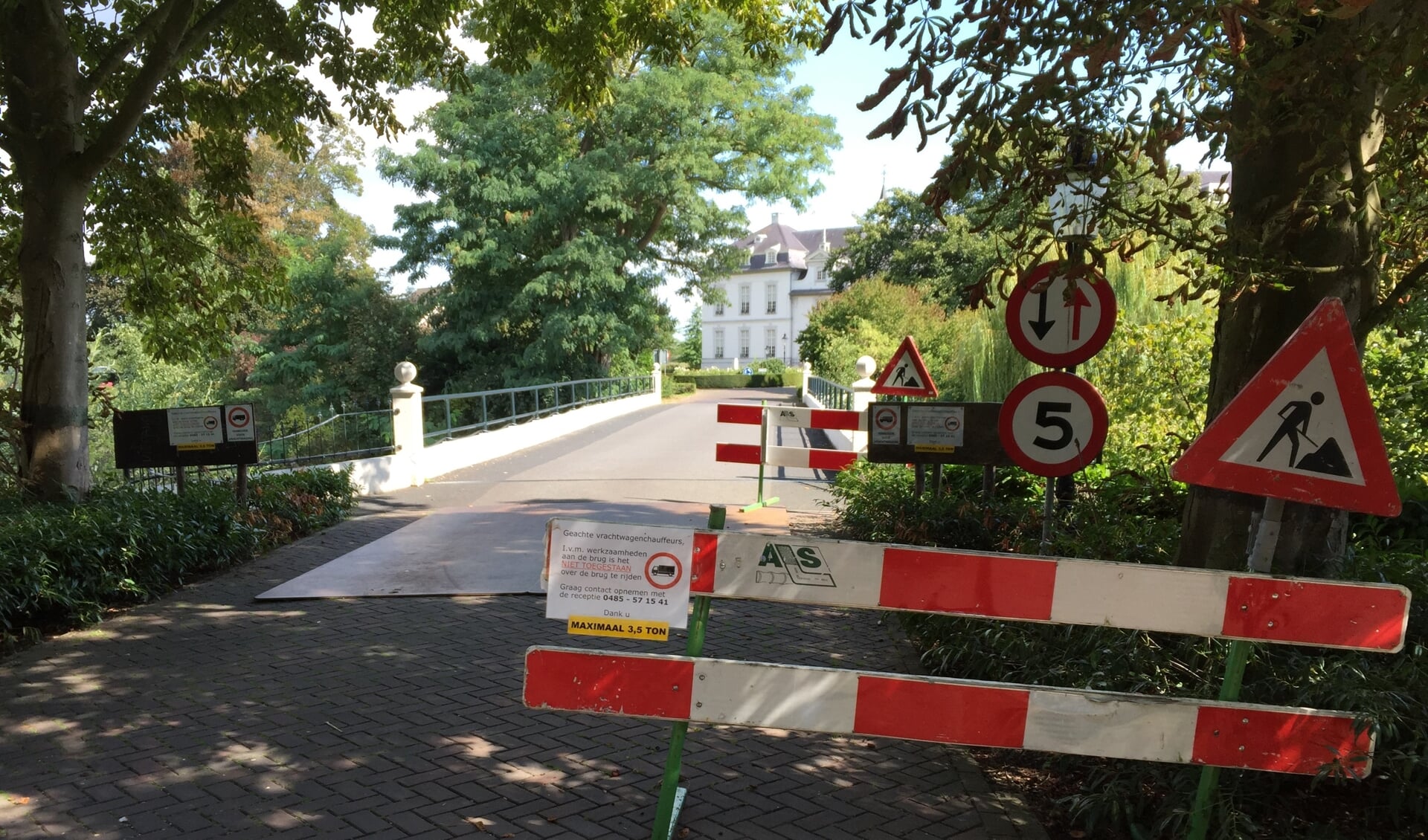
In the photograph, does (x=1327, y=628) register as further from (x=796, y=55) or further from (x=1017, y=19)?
(x=796, y=55)

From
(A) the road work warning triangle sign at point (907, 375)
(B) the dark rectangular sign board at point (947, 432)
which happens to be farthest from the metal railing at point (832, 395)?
(B) the dark rectangular sign board at point (947, 432)

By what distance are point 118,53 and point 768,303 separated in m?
79.6

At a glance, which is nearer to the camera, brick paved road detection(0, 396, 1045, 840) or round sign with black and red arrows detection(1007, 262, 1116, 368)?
brick paved road detection(0, 396, 1045, 840)

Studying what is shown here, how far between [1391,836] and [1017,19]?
353 centimetres

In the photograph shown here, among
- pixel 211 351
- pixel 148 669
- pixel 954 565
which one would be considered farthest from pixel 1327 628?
pixel 211 351

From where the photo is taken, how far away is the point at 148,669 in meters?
5.39

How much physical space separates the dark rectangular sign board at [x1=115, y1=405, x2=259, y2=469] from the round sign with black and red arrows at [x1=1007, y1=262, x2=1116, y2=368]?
22.5 feet

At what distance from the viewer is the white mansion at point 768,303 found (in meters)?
85.4

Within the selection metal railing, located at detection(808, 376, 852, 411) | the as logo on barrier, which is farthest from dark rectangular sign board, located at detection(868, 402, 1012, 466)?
metal railing, located at detection(808, 376, 852, 411)

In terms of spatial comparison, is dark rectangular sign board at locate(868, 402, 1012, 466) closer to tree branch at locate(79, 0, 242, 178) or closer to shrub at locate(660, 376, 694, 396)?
tree branch at locate(79, 0, 242, 178)

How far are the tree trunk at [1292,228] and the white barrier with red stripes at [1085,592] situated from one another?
171 cm

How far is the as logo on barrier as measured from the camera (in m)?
3.03

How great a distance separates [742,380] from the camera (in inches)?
2527

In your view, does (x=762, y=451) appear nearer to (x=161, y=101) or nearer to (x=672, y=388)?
(x=161, y=101)
